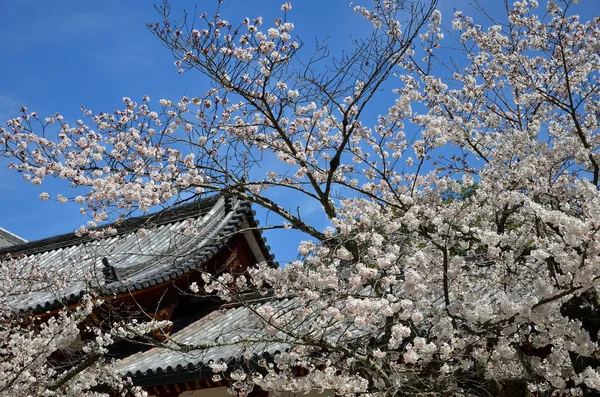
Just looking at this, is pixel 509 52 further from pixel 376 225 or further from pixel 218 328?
pixel 218 328

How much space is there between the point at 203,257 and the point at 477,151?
5.59 meters

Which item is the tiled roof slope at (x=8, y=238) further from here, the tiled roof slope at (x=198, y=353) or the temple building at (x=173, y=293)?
the tiled roof slope at (x=198, y=353)

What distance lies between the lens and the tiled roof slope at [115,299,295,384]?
26.2 feet

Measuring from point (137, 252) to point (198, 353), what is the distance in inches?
223

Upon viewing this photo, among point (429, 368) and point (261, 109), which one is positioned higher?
point (261, 109)

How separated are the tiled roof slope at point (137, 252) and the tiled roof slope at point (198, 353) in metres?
1.16

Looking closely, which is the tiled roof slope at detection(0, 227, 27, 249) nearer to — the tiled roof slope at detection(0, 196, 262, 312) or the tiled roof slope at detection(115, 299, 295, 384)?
Result: the tiled roof slope at detection(0, 196, 262, 312)

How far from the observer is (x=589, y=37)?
8539 mm

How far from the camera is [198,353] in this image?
885 cm

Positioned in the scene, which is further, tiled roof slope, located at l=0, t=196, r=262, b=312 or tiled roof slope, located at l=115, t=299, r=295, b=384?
tiled roof slope, located at l=0, t=196, r=262, b=312

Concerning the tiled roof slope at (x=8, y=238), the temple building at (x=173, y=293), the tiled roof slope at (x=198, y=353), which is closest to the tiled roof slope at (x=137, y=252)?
the temple building at (x=173, y=293)

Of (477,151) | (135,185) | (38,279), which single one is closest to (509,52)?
(477,151)

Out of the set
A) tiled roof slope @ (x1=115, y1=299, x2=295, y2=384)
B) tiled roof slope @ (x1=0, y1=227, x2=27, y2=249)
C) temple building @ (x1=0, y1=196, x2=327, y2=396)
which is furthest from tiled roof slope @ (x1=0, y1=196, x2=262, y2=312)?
tiled roof slope @ (x1=0, y1=227, x2=27, y2=249)

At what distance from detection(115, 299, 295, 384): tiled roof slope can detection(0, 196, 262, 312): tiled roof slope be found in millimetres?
1156
